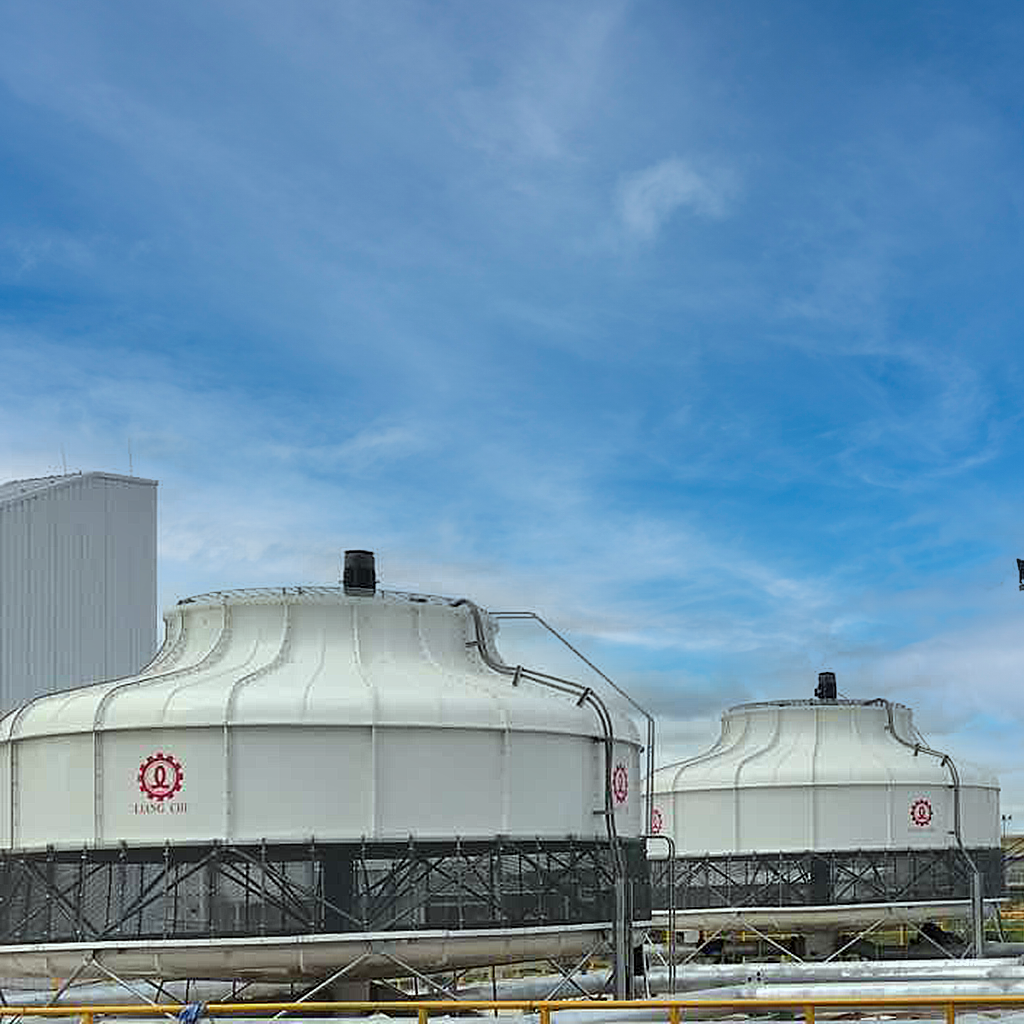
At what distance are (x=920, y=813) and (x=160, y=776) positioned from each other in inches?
1296

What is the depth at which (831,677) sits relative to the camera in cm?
6091

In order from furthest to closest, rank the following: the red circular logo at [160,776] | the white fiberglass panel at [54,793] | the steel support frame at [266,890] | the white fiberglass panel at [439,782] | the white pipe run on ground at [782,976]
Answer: the white pipe run on ground at [782,976] → the white fiberglass panel at [54,793] → the white fiberglass panel at [439,782] → the red circular logo at [160,776] → the steel support frame at [266,890]

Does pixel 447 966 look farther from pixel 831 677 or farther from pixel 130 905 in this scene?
pixel 831 677

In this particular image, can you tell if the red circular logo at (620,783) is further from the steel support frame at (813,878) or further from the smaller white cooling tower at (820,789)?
the smaller white cooling tower at (820,789)

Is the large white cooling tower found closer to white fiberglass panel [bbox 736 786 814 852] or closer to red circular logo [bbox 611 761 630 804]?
red circular logo [bbox 611 761 630 804]

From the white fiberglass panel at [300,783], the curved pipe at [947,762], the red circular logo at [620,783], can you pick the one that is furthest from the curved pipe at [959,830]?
the white fiberglass panel at [300,783]

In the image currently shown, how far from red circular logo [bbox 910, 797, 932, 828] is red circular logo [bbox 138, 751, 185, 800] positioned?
106 ft

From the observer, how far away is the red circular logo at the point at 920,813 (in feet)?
184

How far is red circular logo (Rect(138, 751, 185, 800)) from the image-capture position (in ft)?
102

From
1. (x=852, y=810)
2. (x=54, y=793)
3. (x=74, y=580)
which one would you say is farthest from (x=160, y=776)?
(x=74, y=580)

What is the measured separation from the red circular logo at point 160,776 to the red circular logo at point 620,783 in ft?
30.3

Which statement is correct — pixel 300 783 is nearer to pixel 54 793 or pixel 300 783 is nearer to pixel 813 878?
pixel 54 793

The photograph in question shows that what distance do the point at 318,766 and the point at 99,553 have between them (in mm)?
41223

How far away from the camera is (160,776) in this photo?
31203mm
